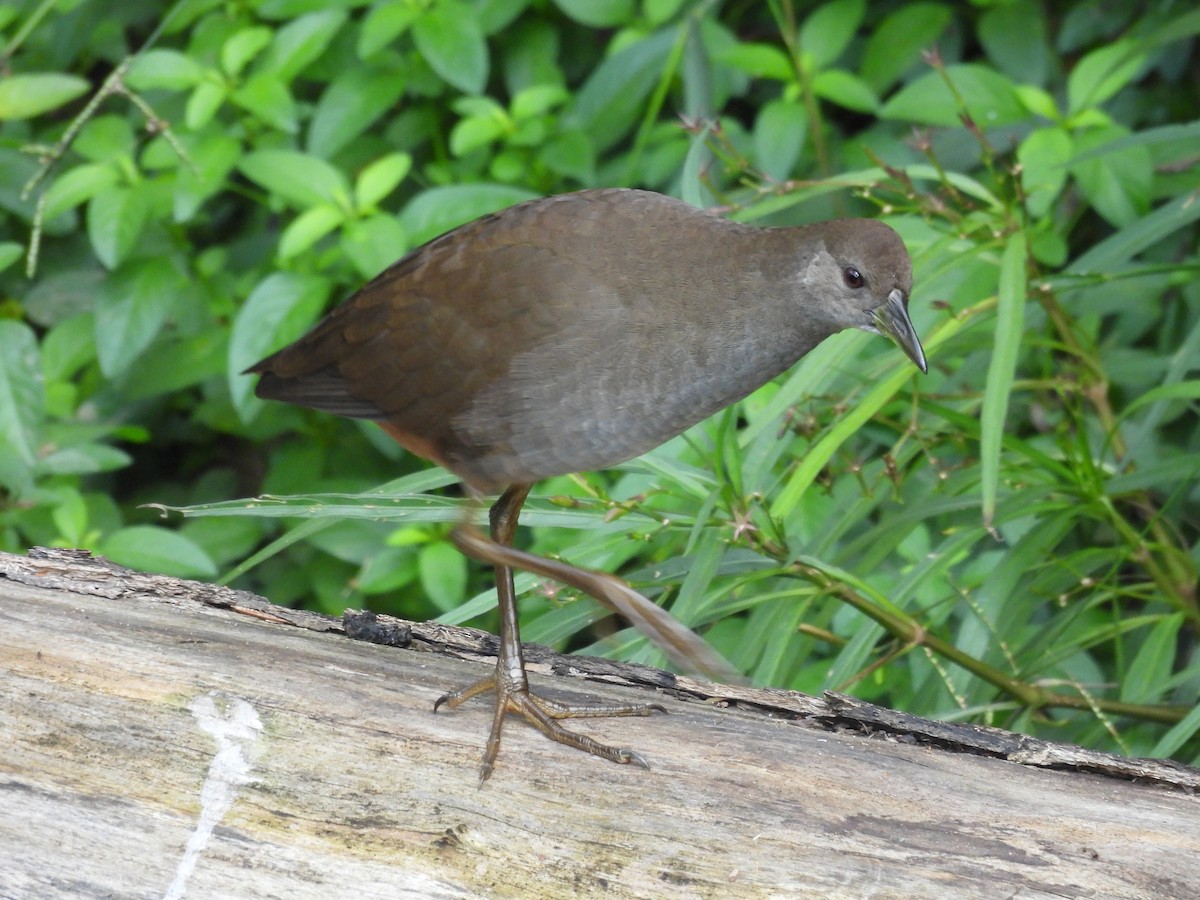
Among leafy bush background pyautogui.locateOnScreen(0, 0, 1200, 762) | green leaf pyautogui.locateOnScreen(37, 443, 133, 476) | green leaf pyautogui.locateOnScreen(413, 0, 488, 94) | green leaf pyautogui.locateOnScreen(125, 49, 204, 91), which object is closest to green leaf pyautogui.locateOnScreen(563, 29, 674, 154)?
leafy bush background pyautogui.locateOnScreen(0, 0, 1200, 762)

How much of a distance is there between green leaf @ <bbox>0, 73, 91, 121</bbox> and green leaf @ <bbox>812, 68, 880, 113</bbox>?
5.07ft

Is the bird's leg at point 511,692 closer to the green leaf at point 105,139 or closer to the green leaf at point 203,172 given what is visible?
the green leaf at point 203,172

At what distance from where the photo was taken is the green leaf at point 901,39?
9.99 ft

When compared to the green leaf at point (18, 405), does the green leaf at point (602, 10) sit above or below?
above

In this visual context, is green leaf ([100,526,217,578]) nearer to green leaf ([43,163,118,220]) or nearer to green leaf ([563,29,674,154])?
green leaf ([43,163,118,220])

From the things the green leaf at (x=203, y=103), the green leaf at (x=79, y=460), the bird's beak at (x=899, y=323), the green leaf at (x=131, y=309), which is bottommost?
the green leaf at (x=79, y=460)

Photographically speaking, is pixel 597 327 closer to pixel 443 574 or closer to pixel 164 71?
pixel 443 574

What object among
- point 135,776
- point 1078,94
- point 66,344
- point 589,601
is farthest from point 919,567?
point 66,344

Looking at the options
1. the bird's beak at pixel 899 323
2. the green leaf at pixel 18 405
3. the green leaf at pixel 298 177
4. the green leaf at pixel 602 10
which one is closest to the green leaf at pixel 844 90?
the green leaf at pixel 602 10

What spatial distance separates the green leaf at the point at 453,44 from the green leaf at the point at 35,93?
0.71m

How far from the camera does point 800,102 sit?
9.51 feet

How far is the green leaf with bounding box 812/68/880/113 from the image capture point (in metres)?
2.85

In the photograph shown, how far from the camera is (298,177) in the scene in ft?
8.98

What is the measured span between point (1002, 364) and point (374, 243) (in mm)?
1263
